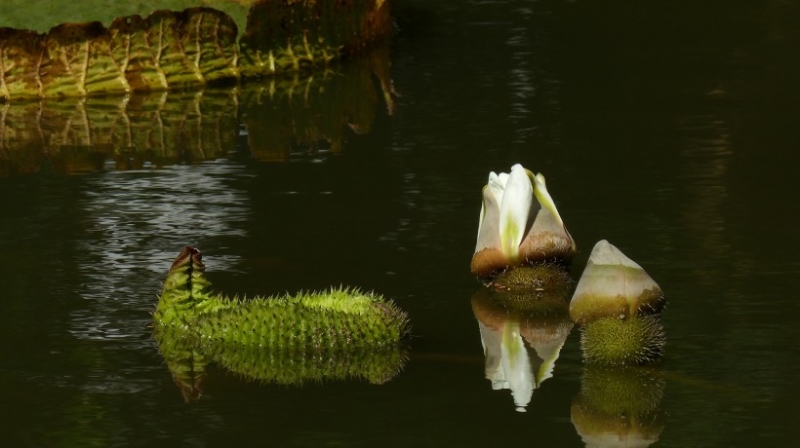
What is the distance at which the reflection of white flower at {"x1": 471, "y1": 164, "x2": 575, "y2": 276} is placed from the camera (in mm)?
5500

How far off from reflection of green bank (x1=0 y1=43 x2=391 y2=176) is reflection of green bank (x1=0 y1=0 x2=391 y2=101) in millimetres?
128

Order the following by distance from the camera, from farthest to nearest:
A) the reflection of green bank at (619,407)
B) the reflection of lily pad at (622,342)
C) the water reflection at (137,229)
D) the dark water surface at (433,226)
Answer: the water reflection at (137,229), the reflection of lily pad at (622,342), the dark water surface at (433,226), the reflection of green bank at (619,407)

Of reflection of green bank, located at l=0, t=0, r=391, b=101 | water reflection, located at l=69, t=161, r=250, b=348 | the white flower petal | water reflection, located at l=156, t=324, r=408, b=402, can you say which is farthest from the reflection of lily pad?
reflection of green bank, located at l=0, t=0, r=391, b=101

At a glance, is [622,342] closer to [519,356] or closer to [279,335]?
[519,356]

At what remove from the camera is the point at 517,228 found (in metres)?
5.48

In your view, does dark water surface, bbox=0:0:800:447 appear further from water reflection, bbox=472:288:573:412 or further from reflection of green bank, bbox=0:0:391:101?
reflection of green bank, bbox=0:0:391:101

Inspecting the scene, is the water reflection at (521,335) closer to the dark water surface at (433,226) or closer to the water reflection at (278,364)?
the dark water surface at (433,226)

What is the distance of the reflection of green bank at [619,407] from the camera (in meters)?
4.20

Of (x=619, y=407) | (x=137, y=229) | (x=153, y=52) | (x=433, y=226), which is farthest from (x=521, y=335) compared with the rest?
(x=153, y=52)

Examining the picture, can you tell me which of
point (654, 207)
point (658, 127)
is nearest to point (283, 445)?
point (654, 207)

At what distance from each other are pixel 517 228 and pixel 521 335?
496 mm

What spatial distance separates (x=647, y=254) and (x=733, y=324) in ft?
2.96

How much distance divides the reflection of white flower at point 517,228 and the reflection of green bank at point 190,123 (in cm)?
258

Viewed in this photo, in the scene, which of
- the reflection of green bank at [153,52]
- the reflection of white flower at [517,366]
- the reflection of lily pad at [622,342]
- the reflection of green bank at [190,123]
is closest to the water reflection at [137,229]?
the reflection of green bank at [190,123]
